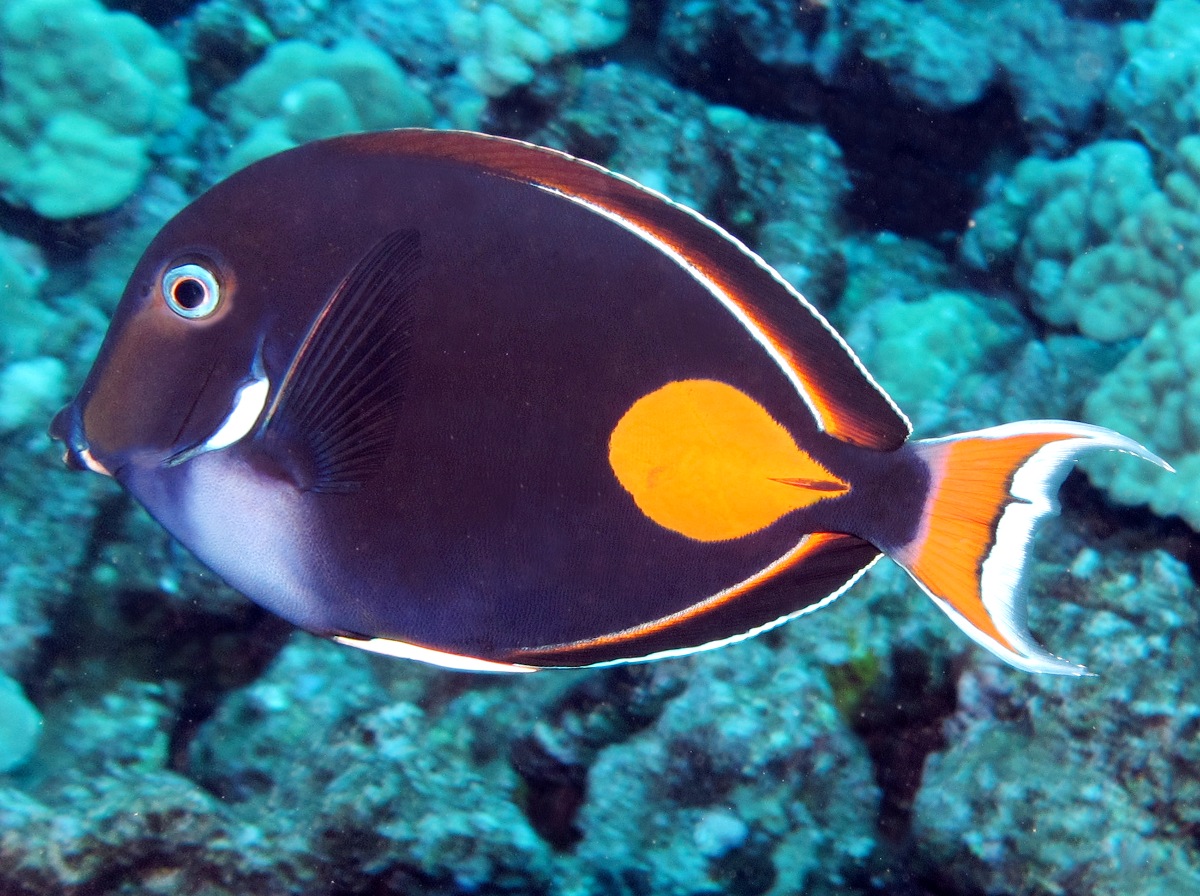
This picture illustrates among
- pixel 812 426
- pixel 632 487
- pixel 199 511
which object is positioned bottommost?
pixel 199 511

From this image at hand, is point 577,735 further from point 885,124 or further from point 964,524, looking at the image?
point 885,124

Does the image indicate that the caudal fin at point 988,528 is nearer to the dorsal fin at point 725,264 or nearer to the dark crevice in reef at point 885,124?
the dorsal fin at point 725,264

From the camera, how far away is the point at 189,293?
1.10m

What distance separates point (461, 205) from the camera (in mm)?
1133

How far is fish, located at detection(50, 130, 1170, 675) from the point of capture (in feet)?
3.64

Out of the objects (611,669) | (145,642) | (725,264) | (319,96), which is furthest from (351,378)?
(319,96)

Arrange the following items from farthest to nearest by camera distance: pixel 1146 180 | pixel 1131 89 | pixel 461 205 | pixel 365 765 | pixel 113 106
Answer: pixel 1131 89, pixel 1146 180, pixel 113 106, pixel 365 765, pixel 461 205

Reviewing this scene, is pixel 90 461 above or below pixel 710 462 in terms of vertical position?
below

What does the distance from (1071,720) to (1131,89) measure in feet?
9.15

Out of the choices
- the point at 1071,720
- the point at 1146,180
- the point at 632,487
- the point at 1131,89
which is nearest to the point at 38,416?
the point at 632,487

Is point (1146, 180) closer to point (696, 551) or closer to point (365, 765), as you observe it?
point (696, 551)

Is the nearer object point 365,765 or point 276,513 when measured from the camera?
point 276,513

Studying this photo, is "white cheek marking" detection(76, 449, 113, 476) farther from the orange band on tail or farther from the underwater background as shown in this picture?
the orange band on tail

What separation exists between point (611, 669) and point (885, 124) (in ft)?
9.24
